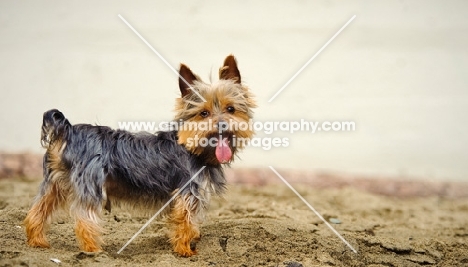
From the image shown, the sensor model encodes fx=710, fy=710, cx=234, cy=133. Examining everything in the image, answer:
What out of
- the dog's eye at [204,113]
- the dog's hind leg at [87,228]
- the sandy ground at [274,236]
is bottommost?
A: the sandy ground at [274,236]

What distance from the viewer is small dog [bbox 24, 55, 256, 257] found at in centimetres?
518

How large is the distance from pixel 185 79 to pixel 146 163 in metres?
0.71

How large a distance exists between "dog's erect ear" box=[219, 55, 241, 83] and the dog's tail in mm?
1279

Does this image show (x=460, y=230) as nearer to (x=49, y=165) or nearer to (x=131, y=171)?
(x=131, y=171)

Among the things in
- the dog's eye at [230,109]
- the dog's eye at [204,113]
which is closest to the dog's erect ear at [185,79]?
the dog's eye at [204,113]

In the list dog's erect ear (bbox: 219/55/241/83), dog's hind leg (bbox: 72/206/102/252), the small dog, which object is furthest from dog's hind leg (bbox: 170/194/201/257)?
dog's erect ear (bbox: 219/55/241/83)

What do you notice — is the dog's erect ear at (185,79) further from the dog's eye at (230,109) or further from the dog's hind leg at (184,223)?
the dog's hind leg at (184,223)

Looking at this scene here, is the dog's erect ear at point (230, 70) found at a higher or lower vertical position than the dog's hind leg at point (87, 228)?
higher

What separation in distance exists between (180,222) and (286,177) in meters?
3.38

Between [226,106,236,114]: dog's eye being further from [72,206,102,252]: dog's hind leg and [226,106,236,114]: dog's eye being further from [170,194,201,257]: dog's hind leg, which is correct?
[72,206,102,252]: dog's hind leg

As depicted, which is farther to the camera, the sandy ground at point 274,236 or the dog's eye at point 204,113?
the dog's eye at point 204,113

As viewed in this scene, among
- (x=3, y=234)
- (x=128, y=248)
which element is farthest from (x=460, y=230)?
(x=3, y=234)

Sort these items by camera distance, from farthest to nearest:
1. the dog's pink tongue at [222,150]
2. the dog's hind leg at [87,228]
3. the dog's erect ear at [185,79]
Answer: the dog's erect ear at [185,79] < the dog's pink tongue at [222,150] < the dog's hind leg at [87,228]

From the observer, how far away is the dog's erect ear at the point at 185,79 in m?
5.45
